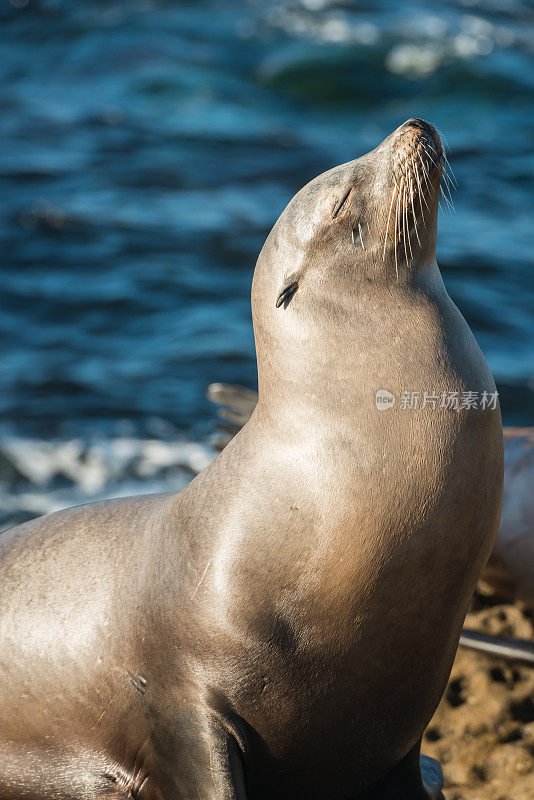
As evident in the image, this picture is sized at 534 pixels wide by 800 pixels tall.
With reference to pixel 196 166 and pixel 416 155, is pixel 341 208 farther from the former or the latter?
pixel 196 166

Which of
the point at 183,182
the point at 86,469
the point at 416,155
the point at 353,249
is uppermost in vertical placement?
the point at 416,155

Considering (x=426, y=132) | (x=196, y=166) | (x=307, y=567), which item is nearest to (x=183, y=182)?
(x=196, y=166)

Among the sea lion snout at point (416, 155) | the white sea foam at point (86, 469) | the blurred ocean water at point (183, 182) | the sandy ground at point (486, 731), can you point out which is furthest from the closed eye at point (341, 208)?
the white sea foam at point (86, 469)

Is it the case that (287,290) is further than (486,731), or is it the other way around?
(486,731)

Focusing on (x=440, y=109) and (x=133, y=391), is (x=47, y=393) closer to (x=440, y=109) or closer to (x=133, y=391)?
(x=133, y=391)

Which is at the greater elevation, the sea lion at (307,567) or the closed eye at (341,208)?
the closed eye at (341,208)

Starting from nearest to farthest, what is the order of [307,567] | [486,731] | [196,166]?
1. [307,567]
2. [486,731]
3. [196,166]

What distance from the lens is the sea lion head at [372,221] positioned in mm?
3291

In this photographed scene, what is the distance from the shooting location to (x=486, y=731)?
433 centimetres

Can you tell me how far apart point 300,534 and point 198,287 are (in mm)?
7815

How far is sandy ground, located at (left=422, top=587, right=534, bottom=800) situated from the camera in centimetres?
404

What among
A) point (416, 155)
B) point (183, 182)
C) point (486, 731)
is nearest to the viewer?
point (416, 155)

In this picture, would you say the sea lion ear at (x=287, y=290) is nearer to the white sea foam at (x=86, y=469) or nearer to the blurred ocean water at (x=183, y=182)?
the blurred ocean water at (x=183, y=182)

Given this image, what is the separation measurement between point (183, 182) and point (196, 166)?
41 centimetres
